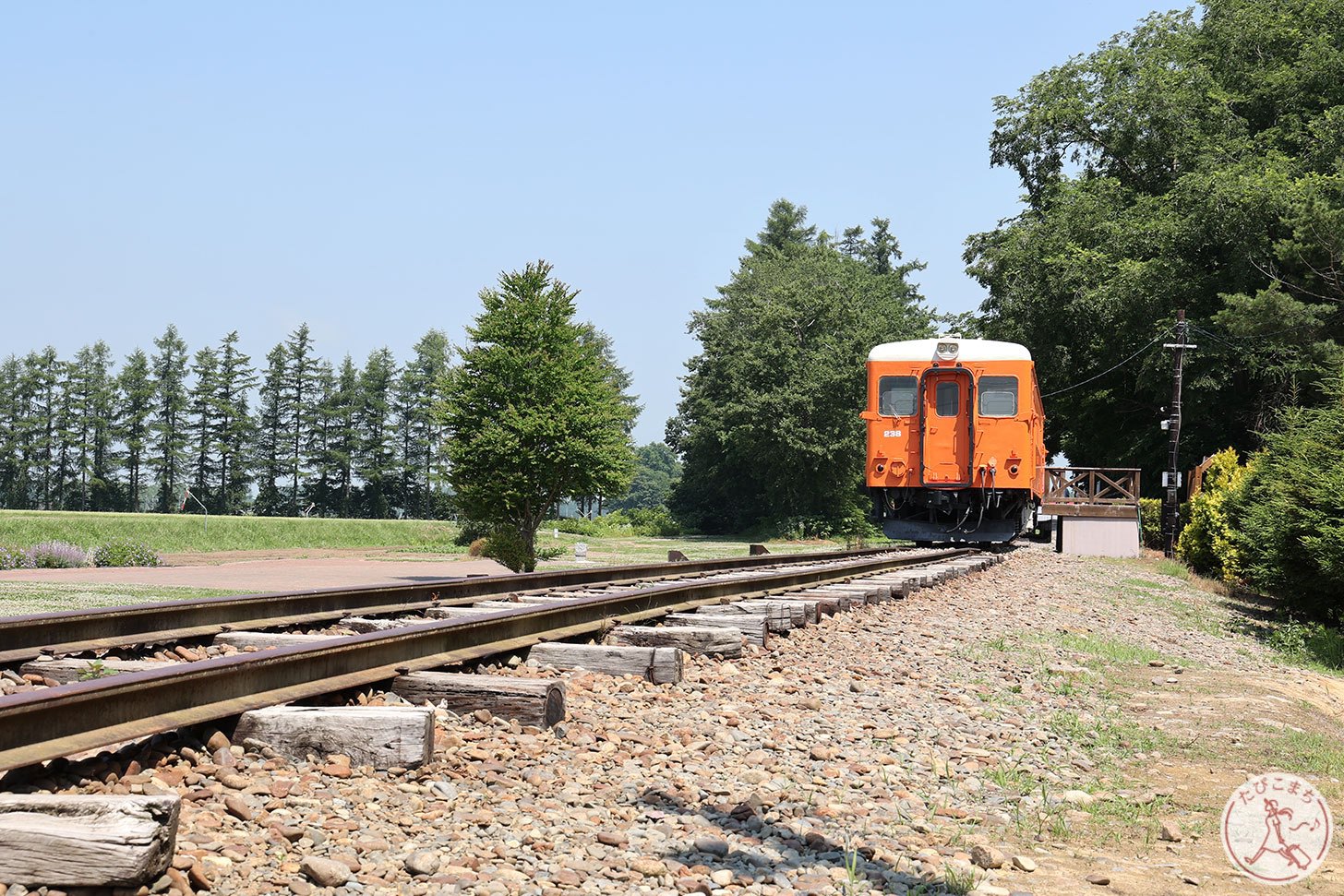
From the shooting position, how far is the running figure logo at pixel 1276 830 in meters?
3.94

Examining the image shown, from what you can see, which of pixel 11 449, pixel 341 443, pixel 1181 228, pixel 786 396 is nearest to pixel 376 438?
pixel 341 443

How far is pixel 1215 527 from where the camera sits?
76.4 feet

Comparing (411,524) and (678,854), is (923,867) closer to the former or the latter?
(678,854)

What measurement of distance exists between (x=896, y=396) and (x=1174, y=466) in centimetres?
1481

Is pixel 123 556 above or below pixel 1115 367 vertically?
below

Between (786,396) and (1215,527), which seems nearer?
(1215,527)

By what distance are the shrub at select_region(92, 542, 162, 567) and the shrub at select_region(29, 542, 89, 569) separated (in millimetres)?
390

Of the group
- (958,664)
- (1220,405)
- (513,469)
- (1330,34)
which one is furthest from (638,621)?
(1330,34)

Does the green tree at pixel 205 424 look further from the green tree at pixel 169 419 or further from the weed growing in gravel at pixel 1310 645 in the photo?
the weed growing in gravel at pixel 1310 645

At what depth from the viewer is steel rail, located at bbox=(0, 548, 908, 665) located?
6180 millimetres

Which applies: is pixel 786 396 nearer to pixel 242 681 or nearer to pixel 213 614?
pixel 213 614

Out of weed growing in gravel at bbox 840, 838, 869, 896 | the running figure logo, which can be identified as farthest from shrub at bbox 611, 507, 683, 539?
weed growing in gravel at bbox 840, 838, 869, 896

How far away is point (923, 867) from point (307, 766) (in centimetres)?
205

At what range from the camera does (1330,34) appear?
4416 cm
